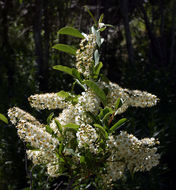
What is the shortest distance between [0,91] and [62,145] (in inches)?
92.1

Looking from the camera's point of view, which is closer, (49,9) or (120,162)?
(120,162)

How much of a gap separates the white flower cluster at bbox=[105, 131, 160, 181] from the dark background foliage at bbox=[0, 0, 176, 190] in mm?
447

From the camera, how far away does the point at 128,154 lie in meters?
1.07

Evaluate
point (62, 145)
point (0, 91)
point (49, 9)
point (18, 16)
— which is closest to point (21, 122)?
point (62, 145)

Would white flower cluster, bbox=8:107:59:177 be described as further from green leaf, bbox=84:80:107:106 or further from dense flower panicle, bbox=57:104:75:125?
green leaf, bbox=84:80:107:106

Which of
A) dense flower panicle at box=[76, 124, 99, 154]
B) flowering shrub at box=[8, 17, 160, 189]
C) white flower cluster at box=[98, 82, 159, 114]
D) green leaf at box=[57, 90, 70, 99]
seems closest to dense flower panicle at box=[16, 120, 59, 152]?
flowering shrub at box=[8, 17, 160, 189]

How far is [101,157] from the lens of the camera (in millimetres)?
1212

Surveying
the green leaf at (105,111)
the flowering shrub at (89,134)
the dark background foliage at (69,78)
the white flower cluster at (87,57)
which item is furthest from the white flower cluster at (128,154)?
the dark background foliage at (69,78)

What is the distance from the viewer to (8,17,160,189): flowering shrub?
1079 mm

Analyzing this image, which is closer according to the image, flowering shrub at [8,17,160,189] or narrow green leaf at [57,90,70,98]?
flowering shrub at [8,17,160,189]

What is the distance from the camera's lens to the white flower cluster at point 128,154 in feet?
3.53

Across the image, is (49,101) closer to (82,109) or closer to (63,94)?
(63,94)

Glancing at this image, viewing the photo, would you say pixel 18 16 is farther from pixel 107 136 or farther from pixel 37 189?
pixel 107 136

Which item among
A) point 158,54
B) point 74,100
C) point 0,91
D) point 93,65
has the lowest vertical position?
point 74,100
